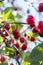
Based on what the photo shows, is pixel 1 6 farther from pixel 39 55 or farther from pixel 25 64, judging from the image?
pixel 39 55

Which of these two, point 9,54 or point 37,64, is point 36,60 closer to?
point 37,64

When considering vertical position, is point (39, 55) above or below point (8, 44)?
above

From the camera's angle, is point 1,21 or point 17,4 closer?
point 1,21

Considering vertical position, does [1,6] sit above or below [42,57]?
below

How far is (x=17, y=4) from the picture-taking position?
162 cm

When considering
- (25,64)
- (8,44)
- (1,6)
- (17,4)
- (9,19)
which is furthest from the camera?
(17,4)

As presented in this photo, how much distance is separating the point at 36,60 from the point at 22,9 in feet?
3.35

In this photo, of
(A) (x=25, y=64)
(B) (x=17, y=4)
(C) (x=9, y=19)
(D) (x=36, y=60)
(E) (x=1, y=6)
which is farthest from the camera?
(B) (x=17, y=4)

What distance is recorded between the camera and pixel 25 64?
0.79 m

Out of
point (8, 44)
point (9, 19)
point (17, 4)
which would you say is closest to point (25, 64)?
point (8, 44)

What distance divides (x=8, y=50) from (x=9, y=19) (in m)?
0.23

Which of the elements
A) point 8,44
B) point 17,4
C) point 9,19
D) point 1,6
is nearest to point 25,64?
point 8,44

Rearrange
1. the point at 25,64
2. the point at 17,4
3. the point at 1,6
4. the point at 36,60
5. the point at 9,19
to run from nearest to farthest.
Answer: the point at 36,60 < the point at 25,64 < the point at 9,19 < the point at 1,6 < the point at 17,4

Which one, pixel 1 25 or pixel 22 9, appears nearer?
pixel 1 25
